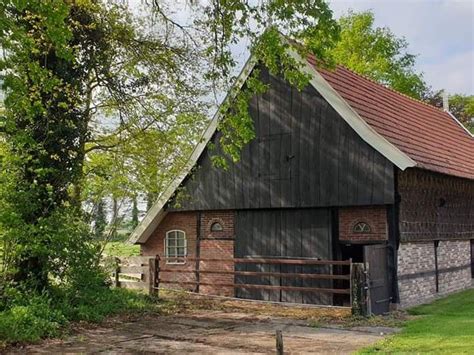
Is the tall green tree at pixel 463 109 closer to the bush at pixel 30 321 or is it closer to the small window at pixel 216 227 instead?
the small window at pixel 216 227

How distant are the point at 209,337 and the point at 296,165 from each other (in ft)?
18.9

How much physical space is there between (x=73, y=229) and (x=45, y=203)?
2.84 feet

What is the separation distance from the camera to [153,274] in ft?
50.0

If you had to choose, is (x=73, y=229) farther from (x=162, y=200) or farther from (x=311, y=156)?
(x=311, y=156)

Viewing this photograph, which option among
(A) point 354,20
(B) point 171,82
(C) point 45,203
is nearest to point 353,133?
(B) point 171,82

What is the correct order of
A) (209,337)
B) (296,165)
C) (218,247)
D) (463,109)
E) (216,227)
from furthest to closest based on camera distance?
(463,109), (216,227), (218,247), (296,165), (209,337)

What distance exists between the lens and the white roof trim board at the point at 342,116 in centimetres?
1276

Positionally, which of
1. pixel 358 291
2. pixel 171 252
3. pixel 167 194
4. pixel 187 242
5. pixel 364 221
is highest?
pixel 167 194

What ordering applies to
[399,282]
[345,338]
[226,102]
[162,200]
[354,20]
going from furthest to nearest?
[354,20], [162,200], [399,282], [226,102], [345,338]

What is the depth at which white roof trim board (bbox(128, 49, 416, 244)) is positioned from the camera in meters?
12.8

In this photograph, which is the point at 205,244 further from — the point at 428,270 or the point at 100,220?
the point at 428,270

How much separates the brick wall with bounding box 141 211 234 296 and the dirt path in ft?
12.3

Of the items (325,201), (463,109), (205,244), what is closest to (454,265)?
(325,201)

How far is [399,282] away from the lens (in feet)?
43.8
